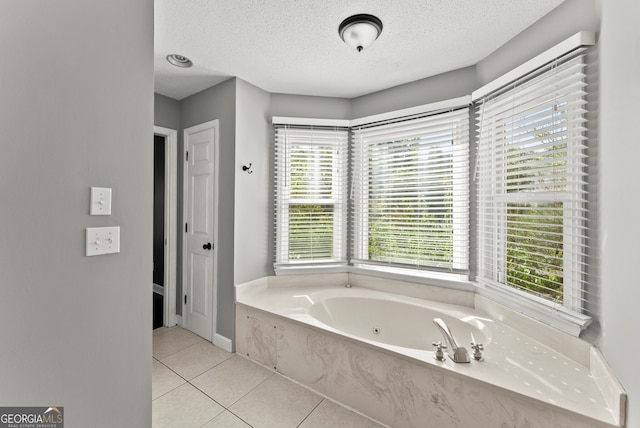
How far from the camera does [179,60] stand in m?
2.11

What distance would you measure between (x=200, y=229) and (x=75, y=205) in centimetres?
169

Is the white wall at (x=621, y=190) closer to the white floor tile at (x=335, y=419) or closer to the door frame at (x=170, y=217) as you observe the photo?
the white floor tile at (x=335, y=419)

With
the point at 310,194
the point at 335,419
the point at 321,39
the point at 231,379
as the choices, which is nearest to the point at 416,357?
the point at 335,419

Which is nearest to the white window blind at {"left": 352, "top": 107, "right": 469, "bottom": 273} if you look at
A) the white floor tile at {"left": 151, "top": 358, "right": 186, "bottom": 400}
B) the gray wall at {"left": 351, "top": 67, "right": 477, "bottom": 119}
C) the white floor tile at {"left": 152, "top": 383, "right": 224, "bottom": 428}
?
the gray wall at {"left": 351, "top": 67, "right": 477, "bottom": 119}

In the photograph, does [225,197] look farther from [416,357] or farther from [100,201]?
[416,357]

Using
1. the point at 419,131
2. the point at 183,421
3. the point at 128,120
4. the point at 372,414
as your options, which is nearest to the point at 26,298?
the point at 128,120

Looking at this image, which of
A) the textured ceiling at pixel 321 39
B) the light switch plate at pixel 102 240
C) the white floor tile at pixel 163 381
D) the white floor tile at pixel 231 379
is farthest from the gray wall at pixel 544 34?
the white floor tile at pixel 163 381

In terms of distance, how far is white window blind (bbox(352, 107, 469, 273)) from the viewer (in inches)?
86.0

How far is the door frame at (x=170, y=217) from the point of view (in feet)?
9.21

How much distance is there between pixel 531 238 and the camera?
64.2 inches

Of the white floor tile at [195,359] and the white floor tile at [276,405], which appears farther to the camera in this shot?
the white floor tile at [195,359]

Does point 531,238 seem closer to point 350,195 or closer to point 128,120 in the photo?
point 350,195

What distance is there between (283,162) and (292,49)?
3.29ft

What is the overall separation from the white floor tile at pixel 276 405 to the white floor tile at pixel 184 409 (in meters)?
0.15
